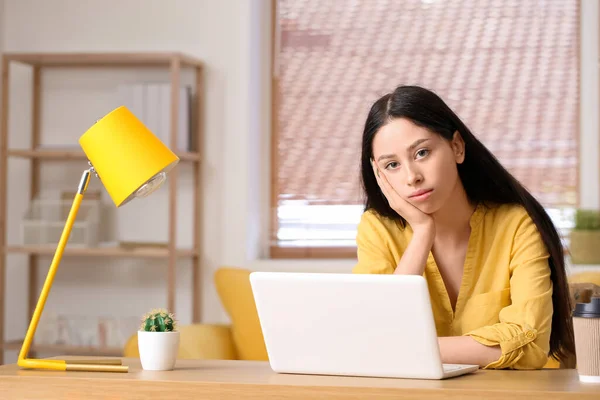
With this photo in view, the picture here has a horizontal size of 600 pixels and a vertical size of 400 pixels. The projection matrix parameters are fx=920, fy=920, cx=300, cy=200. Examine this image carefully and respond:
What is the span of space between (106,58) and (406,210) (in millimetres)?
2147

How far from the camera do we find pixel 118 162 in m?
1.72

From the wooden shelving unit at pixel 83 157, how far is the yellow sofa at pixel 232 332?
0.52 m

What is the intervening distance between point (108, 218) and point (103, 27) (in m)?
0.85

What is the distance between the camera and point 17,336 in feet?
13.5

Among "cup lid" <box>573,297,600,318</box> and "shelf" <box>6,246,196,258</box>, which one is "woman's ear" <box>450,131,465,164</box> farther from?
"shelf" <box>6,246,196,258</box>

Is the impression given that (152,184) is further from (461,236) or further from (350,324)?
(461,236)

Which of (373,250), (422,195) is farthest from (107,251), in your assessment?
(422,195)

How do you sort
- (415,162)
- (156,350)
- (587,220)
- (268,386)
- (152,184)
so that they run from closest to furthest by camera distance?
(268,386) < (156,350) < (152,184) < (415,162) < (587,220)

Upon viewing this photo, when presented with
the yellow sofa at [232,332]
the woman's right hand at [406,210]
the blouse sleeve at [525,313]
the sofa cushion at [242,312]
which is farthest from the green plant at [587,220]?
the woman's right hand at [406,210]

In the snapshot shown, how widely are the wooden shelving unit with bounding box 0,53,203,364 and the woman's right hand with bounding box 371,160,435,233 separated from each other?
177cm

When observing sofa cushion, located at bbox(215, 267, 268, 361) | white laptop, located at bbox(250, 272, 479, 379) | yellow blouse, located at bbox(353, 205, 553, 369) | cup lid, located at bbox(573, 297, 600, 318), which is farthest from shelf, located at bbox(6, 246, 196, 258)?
cup lid, located at bbox(573, 297, 600, 318)

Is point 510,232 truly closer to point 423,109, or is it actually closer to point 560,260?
point 560,260

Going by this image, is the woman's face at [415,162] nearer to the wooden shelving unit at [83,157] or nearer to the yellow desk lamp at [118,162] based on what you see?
the yellow desk lamp at [118,162]

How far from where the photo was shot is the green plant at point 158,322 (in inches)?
67.0
